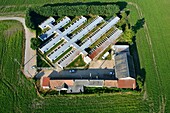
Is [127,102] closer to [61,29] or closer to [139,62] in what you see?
[139,62]

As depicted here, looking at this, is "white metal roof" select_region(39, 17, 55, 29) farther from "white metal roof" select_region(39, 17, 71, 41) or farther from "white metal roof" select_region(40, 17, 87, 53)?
"white metal roof" select_region(40, 17, 87, 53)

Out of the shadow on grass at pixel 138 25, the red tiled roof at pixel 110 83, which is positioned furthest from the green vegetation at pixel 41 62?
the shadow on grass at pixel 138 25

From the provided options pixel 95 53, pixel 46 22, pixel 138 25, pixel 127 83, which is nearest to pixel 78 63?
pixel 95 53

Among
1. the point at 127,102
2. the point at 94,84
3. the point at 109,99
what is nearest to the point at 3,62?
the point at 94,84

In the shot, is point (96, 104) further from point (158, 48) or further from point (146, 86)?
point (158, 48)

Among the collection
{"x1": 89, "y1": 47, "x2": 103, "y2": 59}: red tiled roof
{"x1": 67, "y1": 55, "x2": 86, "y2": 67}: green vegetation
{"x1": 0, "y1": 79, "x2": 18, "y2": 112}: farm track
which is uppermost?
{"x1": 89, "y1": 47, "x2": 103, "y2": 59}: red tiled roof

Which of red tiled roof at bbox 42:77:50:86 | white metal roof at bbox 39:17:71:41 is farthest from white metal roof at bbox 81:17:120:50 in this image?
red tiled roof at bbox 42:77:50:86
